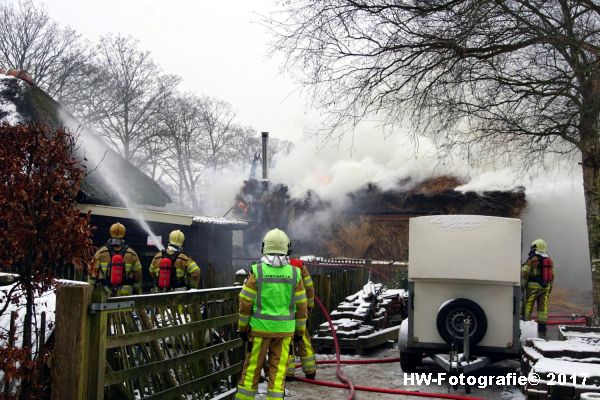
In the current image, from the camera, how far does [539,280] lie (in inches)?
458

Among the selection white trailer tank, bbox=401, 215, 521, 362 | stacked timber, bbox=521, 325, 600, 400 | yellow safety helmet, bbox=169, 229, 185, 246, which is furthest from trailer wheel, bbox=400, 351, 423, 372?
yellow safety helmet, bbox=169, 229, 185, 246

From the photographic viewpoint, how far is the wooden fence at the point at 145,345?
3998mm

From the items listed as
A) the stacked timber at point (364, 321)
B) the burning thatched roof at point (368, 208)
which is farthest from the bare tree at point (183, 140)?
the stacked timber at point (364, 321)

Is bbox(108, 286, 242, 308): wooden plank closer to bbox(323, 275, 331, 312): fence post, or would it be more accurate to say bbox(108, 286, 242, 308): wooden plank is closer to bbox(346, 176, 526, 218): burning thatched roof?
bbox(323, 275, 331, 312): fence post

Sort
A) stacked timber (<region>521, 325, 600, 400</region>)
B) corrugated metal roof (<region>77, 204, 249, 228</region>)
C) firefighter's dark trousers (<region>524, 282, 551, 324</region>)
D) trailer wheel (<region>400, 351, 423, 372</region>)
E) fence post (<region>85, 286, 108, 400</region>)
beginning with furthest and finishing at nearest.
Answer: corrugated metal roof (<region>77, 204, 249, 228</region>), firefighter's dark trousers (<region>524, 282, 551, 324</region>), trailer wheel (<region>400, 351, 423, 372</region>), stacked timber (<region>521, 325, 600, 400</region>), fence post (<region>85, 286, 108, 400</region>)

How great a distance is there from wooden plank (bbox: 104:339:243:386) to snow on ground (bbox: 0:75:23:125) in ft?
42.4

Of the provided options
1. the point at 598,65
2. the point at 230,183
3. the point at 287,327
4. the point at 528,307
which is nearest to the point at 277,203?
the point at 230,183

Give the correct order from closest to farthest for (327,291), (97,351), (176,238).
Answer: (97,351) → (176,238) → (327,291)

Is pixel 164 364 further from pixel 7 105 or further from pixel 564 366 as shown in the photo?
pixel 7 105

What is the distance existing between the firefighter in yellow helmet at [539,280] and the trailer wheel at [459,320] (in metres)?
4.48

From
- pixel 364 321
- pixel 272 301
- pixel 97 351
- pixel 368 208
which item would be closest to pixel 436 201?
pixel 368 208

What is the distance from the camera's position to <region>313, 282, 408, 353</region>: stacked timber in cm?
952

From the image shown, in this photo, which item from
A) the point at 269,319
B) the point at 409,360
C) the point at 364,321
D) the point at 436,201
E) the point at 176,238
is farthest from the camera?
the point at 436,201

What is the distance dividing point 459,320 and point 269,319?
113 inches
